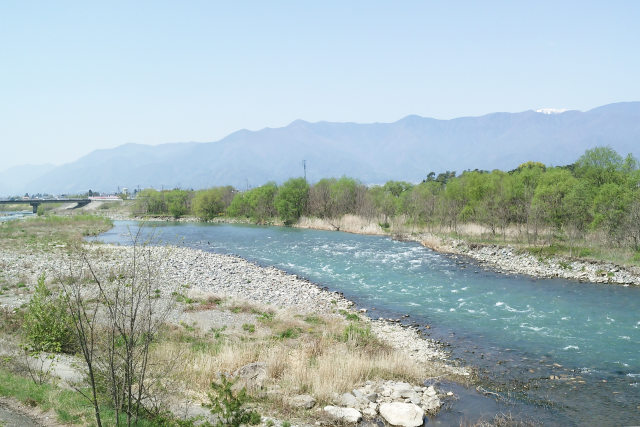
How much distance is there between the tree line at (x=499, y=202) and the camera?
44781 millimetres

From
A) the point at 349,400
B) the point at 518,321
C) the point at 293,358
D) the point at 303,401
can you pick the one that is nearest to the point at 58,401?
the point at 303,401

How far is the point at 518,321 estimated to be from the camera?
79.3ft

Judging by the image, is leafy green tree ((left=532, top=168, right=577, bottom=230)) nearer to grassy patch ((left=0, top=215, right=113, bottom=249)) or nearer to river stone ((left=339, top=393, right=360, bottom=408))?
river stone ((left=339, top=393, right=360, bottom=408))

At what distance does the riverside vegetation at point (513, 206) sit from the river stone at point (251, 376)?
35.3 meters

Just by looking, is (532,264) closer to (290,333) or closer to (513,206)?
(513,206)

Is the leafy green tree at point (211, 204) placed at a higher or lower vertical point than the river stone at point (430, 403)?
higher

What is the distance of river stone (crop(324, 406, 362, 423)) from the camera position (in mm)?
12383

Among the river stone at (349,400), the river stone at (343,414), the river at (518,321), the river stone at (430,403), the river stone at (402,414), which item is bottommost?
the river at (518,321)

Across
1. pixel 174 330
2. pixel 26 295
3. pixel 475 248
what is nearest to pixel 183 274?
pixel 26 295

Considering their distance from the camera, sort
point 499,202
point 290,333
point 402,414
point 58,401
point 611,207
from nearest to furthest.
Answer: point 58,401 → point 402,414 → point 290,333 → point 611,207 → point 499,202

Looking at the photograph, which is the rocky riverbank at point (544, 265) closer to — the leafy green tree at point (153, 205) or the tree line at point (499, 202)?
the tree line at point (499, 202)

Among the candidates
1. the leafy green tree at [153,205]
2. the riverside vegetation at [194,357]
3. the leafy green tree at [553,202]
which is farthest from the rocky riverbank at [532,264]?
the leafy green tree at [153,205]

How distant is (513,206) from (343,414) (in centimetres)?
5076

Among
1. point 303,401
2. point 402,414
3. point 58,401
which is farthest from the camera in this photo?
point 303,401
